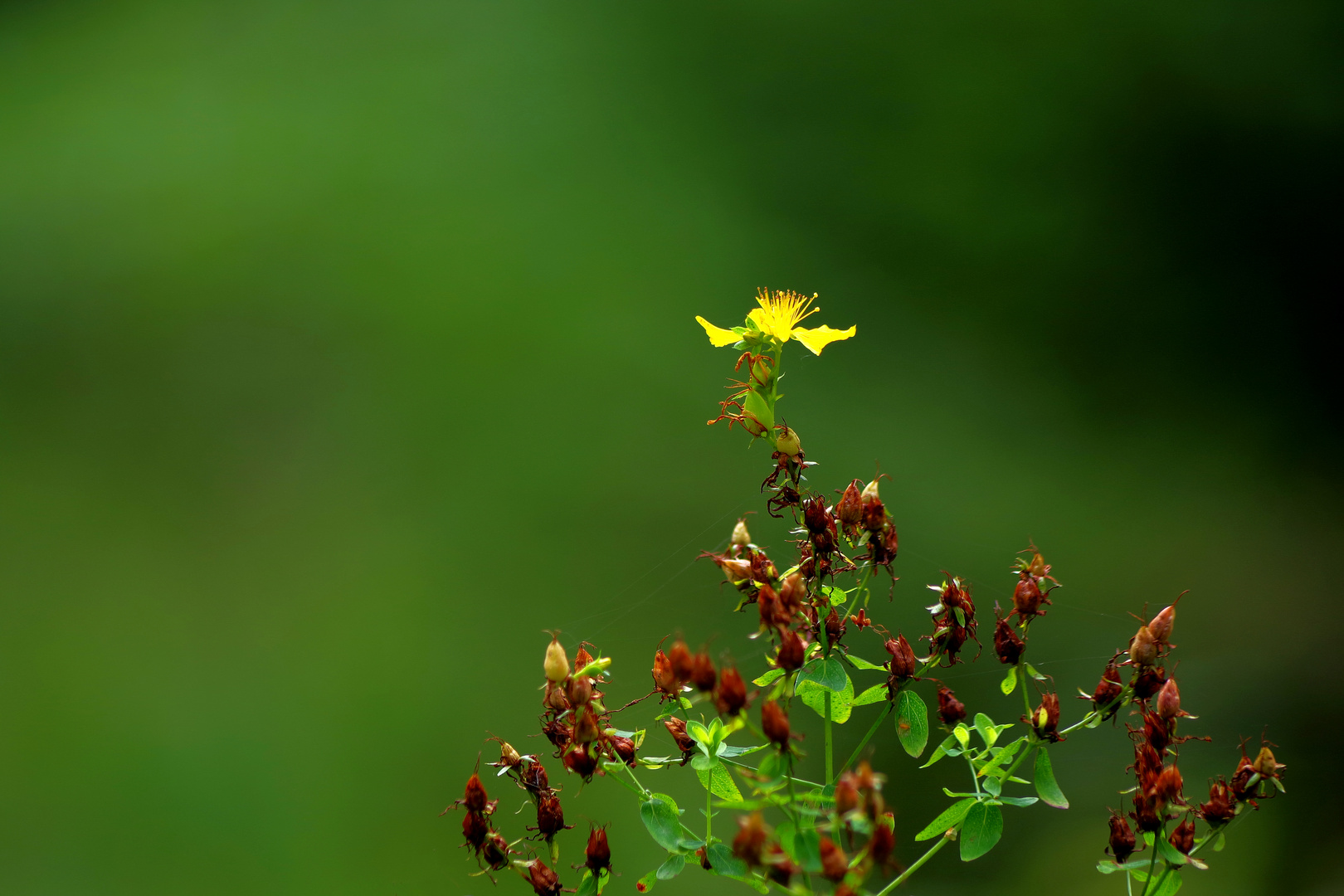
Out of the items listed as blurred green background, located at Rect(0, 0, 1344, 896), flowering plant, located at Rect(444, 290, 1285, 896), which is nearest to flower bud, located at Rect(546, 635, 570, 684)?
flowering plant, located at Rect(444, 290, 1285, 896)

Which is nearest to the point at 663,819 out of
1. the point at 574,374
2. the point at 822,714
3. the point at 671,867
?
the point at 671,867

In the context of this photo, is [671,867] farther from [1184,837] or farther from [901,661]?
[1184,837]

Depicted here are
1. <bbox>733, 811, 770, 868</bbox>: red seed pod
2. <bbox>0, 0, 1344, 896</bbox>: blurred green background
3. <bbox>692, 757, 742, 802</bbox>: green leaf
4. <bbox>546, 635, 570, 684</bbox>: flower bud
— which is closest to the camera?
<bbox>733, 811, 770, 868</bbox>: red seed pod

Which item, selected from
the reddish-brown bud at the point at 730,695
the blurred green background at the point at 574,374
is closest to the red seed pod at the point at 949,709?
the reddish-brown bud at the point at 730,695

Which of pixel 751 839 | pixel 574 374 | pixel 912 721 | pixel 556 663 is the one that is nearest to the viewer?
pixel 751 839

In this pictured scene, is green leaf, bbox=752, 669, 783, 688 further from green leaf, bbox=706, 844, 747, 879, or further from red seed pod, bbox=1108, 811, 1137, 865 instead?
red seed pod, bbox=1108, 811, 1137, 865

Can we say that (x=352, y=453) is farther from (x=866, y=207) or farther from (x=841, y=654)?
(x=841, y=654)
